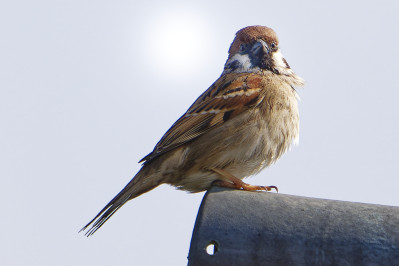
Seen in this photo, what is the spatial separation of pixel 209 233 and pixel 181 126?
2.48 meters

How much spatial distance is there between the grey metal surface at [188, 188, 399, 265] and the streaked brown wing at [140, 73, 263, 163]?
221 centimetres

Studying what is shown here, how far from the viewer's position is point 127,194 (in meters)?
4.35

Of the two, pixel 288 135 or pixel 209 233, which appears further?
pixel 288 135

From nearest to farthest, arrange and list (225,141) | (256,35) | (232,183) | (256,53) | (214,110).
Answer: (232,183)
(225,141)
(214,110)
(256,53)
(256,35)

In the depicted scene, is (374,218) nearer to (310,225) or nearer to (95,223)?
(310,225)

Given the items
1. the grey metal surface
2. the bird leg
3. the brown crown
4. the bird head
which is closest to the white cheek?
the bird head

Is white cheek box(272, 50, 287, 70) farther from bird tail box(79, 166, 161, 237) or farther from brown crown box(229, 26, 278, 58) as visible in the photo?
bird tail box(79, 166, 161, 237)

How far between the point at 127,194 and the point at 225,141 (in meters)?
0.77

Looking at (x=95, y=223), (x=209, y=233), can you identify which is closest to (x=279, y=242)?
(x=209, y=233)

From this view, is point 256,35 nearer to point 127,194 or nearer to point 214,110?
point 214,110

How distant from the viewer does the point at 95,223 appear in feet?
13.6

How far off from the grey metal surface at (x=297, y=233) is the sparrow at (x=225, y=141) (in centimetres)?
168

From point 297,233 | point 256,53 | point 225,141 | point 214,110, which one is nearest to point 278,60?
point 256,53

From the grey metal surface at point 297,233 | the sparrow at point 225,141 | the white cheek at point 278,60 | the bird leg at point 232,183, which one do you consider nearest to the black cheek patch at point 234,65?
the white cheek at point 278,60
